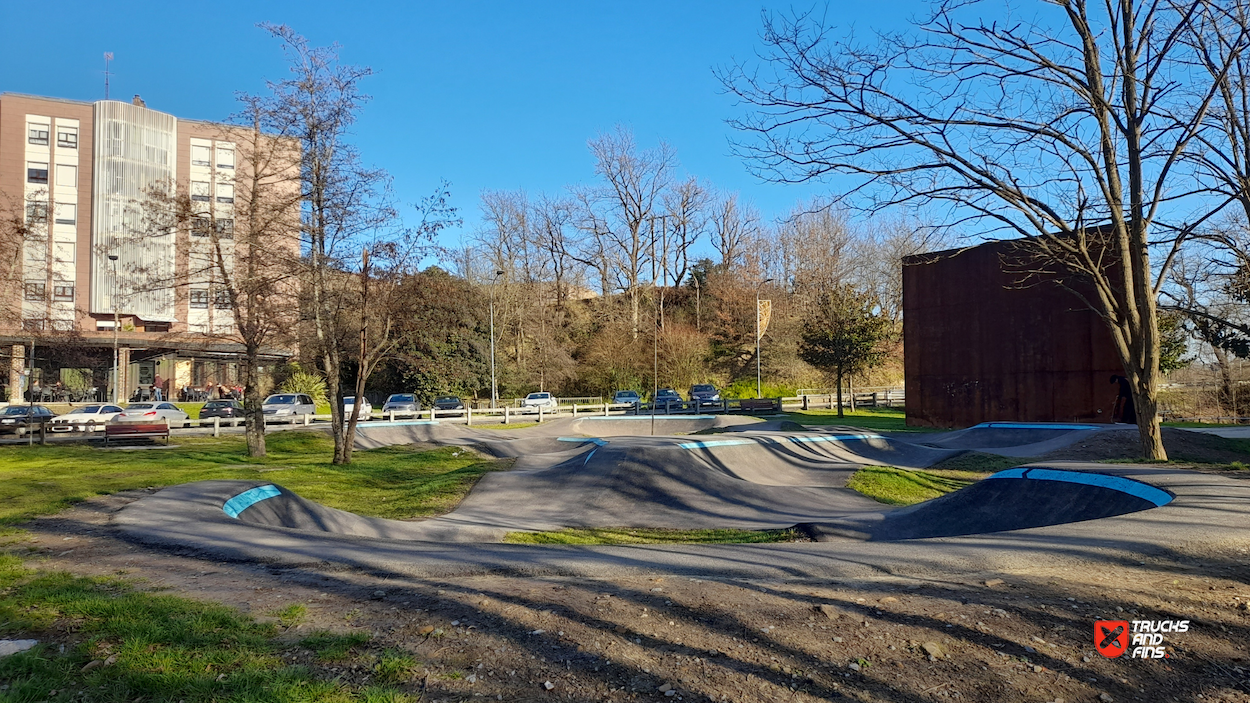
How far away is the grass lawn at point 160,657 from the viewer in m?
3.57

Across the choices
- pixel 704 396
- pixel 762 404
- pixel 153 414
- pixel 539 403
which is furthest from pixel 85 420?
pixel 762 404

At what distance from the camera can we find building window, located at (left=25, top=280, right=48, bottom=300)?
68.1 feet

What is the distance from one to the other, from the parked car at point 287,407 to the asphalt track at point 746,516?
16.4m

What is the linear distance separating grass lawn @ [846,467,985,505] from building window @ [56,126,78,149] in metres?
63.8

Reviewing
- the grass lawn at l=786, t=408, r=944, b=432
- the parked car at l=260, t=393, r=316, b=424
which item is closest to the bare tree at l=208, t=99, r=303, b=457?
the parked car at l=260, t=393, r=316, b=424

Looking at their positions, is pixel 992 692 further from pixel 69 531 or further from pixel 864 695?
pixel 69 531

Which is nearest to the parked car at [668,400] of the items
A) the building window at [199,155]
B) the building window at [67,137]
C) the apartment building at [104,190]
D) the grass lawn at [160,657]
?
the apartment building at [104,190]

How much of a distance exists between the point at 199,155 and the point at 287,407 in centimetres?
3421

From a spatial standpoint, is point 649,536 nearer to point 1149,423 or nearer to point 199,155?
point 1149,423

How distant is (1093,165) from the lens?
1189cm

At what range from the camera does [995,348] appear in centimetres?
2711

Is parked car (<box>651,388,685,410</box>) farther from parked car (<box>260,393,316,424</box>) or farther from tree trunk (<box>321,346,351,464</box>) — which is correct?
tree trunk (<box>321,346,351,464</box>)

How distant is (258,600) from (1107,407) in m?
26.9

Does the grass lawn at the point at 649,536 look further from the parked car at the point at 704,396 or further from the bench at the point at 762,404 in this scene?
the parked car at the point at 704,396
